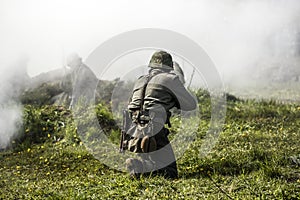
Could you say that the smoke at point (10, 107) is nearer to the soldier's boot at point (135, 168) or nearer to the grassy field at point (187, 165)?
the grassy field at point (187, 165)

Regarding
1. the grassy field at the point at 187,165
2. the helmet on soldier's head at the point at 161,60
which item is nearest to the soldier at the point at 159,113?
the helmet on soldier's head at the point at 161,60

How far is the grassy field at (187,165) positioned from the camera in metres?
5.45

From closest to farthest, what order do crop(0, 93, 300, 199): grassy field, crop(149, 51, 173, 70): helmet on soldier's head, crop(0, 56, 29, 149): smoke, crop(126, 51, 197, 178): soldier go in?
crop(0, 93, 300, 199): grassy field → crop(126, 51, 197, 178): soldier → crop(149, 51, 173, 70): helmet on soldier's head → crop(0, 56, 29, 149): smoke

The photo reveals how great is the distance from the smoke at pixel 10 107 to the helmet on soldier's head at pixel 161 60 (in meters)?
6.43

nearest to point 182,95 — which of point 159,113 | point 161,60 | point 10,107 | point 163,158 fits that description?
point 159,113

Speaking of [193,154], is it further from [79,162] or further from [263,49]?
[263,49]

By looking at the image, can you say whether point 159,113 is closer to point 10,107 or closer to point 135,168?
point 135,168

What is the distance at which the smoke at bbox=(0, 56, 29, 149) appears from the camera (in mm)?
11680

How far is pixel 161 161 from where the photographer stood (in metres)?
6.50

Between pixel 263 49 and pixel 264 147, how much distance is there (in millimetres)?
63331

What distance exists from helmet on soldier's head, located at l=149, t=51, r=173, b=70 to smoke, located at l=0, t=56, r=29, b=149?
643 centimetres

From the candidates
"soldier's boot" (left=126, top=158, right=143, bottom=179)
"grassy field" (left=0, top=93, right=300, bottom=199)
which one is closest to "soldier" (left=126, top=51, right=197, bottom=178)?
"soldier's boot" (left=126, top=158, right=143, bottom=179)

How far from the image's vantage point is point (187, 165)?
25.5ft

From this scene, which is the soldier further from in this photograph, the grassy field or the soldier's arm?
the grassy field
